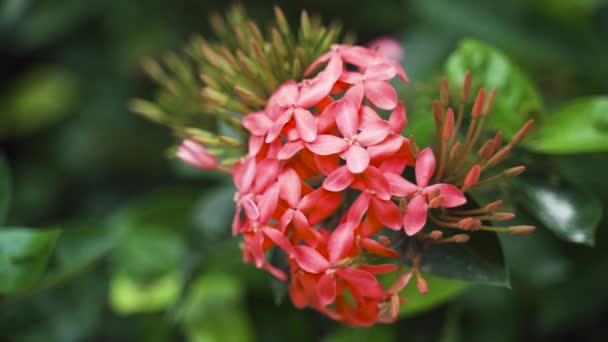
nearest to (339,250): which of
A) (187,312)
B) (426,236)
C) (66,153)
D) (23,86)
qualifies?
(426,236)

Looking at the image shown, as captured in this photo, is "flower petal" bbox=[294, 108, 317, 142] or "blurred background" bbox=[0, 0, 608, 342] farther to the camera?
"blurred background" bbox=[0, 0, 608, 342]

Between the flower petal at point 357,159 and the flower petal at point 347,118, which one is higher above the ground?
the flower petal at point 347,118

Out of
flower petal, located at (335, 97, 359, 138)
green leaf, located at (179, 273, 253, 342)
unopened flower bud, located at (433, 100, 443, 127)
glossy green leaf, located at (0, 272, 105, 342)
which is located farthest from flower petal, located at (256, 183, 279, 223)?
glossy green leaf, located at (0, 272, 105, 342)

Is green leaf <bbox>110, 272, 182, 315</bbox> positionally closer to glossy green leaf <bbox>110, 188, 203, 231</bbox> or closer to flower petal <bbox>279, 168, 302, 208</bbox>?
glossy green leaf <bbox>110, 188, 203, 231</bbox>

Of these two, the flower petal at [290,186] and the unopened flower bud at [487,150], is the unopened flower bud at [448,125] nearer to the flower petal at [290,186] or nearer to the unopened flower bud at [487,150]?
the unopened flower bud at [487,150]

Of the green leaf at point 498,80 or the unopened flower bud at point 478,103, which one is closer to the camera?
the unopened flower bud at point 478,103

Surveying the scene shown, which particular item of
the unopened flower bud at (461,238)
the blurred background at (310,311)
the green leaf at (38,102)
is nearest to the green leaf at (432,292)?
the blurred background at (310,311)

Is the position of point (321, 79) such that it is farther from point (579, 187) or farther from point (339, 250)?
point (579, 187)
